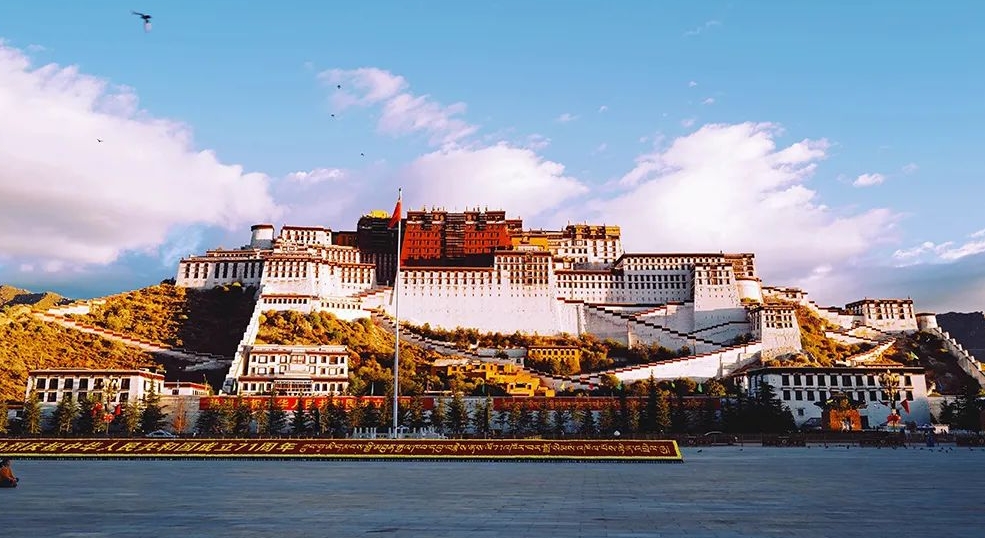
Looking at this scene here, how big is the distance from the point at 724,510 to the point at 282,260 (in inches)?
4312

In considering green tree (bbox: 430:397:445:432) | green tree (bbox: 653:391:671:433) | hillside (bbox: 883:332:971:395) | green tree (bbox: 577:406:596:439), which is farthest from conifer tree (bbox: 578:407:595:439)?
A: hillside (bbox: 883:332:971:395)

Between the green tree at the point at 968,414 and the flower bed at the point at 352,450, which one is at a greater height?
the green tree at the point at 968,414

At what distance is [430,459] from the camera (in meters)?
39.3

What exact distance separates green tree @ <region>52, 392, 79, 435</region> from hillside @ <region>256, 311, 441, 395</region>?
28282 millimetres

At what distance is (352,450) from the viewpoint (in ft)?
135

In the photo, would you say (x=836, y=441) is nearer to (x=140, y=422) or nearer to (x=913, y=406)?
(x=913, y=406)

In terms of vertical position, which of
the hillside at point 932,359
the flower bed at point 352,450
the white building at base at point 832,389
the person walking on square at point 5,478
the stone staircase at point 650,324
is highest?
the stone staircase at point 650,324

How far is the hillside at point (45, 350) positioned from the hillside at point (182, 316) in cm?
458

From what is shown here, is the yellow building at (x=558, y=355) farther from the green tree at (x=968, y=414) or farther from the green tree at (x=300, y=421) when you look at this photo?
the green tree at (x=968, y=414)

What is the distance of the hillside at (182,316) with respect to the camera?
4006 inches

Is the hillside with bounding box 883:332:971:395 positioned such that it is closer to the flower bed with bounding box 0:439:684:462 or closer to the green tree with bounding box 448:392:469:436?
the green tree with bounding box 448:392:469:436

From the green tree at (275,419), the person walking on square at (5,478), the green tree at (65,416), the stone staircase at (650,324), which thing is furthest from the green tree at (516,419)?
the person walking on square at (5,478)

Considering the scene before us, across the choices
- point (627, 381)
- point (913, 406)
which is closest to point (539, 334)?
point (627, 381)

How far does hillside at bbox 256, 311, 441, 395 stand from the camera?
3511 inches
